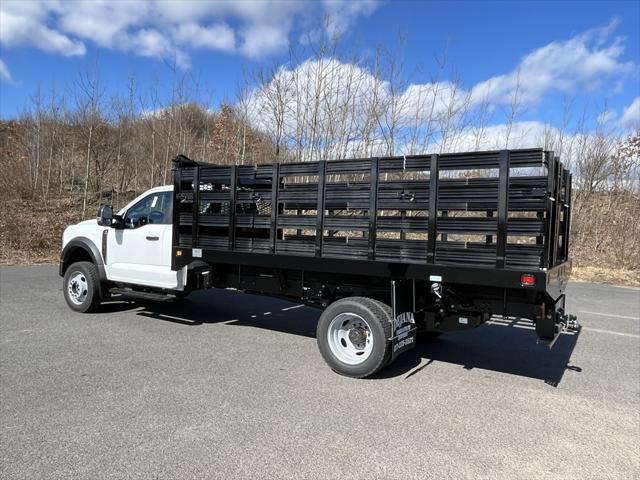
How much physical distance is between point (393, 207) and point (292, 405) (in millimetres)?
2095

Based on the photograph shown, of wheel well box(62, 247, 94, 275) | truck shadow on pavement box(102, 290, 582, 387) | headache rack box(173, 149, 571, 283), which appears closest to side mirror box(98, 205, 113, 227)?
wheel well box(62, 247, 94, 275)

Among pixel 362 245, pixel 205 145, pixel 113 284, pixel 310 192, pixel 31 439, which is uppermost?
pixel 205 145

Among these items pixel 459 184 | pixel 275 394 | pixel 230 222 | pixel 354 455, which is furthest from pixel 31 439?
pixel 459 184

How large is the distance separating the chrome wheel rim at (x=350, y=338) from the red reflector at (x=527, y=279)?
161 centimetres

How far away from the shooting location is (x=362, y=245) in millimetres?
5215

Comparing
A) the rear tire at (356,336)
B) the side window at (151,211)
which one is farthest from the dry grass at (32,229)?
the rear tire at (356,336)

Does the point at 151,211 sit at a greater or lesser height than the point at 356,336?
greater

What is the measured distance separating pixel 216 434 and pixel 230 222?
2.95 metres

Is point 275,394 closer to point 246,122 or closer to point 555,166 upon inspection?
point 555,166

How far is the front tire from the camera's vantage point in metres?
7.84

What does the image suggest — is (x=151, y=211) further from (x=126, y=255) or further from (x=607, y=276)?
(x=607, y=276)

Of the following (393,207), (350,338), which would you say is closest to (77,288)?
(350,338)

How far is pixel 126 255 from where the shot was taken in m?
7.61

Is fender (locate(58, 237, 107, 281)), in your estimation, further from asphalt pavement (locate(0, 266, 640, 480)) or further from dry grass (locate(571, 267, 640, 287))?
dry grass (locate(571, 267, 640, 287))
